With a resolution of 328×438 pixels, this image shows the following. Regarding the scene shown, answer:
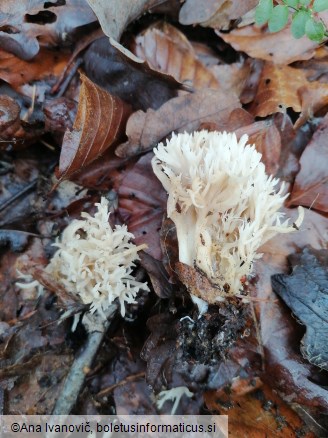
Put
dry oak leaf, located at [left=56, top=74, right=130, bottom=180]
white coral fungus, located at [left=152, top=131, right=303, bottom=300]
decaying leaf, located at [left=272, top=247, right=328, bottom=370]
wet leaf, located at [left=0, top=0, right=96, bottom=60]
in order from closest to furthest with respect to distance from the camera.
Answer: white coral fungus, located at [left=152, top=131, right=303, bottom=300] < decaying leaf, located at [left=272, top=247, right=328, bottom=370] < dry oak leaf, located at [left=56, top=74, right=130, bottom=180] < wet leaf, located at [left=0, top=0, right=96, bottom=60]

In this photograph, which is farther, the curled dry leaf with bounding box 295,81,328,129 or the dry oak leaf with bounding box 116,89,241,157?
the curled dry leaf with bounding box 295,81,328,129

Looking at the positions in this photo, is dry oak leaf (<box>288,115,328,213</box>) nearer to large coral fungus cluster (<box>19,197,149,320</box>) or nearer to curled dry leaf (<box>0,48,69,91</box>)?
large coral fungus cluster (<box>19,197,149,320</box>)

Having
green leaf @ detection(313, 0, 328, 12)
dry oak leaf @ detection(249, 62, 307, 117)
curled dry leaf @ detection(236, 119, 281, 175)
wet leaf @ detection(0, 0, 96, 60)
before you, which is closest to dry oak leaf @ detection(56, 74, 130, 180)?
wet leaf @ detection(0, 0, 96, 60)

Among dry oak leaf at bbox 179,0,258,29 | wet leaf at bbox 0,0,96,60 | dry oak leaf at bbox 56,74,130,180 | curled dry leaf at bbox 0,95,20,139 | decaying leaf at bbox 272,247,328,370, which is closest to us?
decaying leaf at bbox 272,247,328,370

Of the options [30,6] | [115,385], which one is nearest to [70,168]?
[30,6]

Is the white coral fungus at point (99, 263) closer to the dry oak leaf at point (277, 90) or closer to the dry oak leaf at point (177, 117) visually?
the dry oak leaf at point (177, 117)

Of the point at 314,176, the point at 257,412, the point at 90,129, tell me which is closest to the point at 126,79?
the point at 90,129

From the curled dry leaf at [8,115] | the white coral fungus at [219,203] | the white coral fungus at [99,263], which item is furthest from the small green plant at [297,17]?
the curled dry leaf at [8,115]

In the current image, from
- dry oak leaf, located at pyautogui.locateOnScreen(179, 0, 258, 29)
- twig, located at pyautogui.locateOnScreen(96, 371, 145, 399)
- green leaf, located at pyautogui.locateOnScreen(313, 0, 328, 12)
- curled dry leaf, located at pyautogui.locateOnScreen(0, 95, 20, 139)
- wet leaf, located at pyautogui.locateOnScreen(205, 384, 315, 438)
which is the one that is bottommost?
twig, located at pyautogui.locateOnScreen(96, 371, 145, 399)
